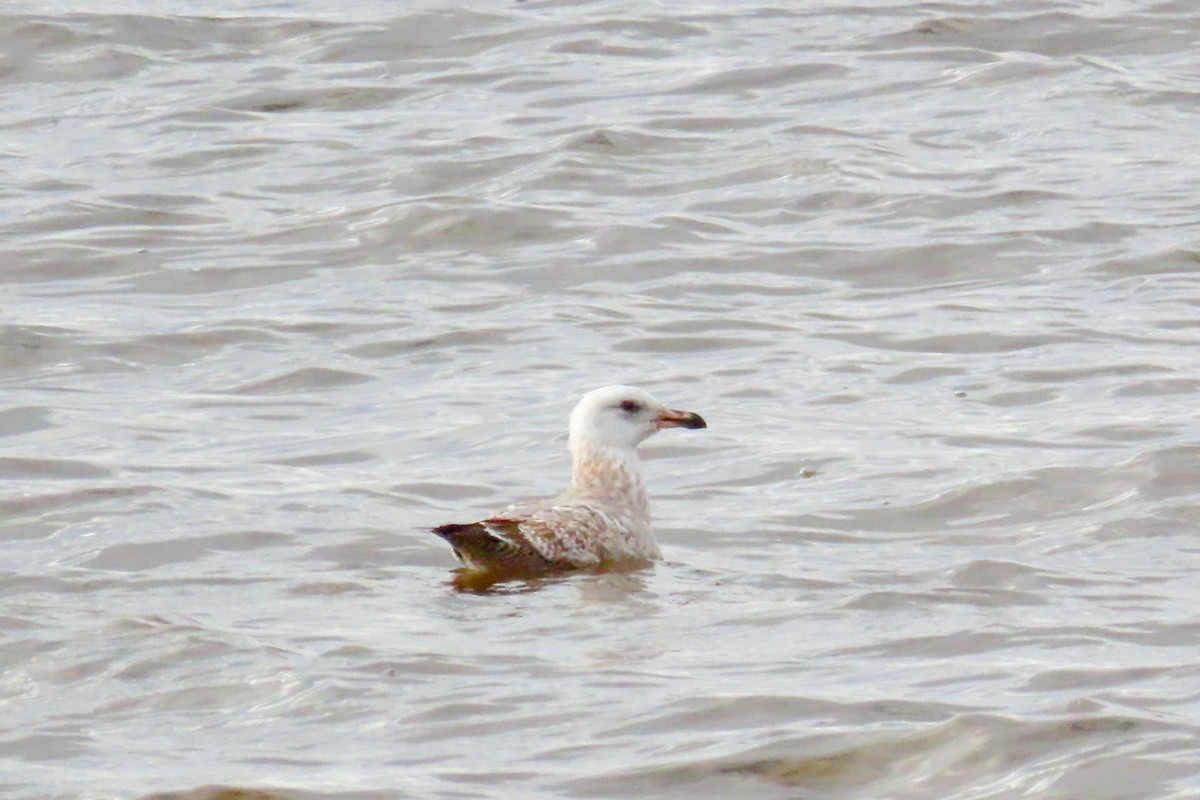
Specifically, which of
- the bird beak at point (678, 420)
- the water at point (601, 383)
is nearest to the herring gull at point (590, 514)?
the bird beak at point (678, 420)

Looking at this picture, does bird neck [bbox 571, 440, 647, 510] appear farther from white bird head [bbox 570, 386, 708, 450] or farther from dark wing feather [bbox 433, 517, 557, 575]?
dark wing feather [bbox 433, 517, 557, 575]

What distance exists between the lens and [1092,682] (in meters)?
7.61

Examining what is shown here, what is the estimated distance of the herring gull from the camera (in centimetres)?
961

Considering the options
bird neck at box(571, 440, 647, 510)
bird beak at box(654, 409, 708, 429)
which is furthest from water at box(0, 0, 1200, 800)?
bird beak at box(654, 409, 708, 429)

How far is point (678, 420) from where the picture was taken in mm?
10992

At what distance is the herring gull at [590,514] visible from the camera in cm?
961

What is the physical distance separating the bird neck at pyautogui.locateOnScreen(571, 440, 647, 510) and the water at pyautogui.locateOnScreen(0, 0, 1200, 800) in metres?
0.25

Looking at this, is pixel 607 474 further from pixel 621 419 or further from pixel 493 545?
pixel 493 545

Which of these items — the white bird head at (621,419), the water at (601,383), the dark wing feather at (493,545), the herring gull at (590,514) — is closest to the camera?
the water at (601,383)

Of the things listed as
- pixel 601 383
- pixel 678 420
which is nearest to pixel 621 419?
pixel 678 420

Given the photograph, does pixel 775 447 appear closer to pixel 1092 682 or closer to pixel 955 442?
pixel 955 442

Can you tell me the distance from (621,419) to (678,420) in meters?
0.25

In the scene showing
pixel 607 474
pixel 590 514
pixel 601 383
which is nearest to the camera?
pixel 590 514

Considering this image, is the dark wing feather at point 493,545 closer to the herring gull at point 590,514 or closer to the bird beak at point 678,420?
the herring gull at point 590,514
